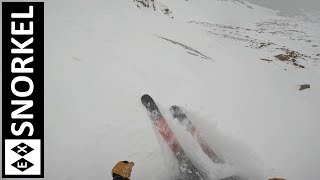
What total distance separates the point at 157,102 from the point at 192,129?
1245 mm

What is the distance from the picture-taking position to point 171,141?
19.4ft

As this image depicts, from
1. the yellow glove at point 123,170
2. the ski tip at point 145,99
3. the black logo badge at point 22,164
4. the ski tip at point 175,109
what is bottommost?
the black logo badge at point 22,164

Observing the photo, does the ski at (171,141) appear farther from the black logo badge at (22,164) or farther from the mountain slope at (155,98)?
the black logo badge at (22,164)

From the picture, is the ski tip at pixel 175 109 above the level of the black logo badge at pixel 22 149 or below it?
above

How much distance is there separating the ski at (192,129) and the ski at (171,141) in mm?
543

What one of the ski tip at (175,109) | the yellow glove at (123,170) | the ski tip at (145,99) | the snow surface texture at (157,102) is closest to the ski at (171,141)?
the ski tip at (145,99)

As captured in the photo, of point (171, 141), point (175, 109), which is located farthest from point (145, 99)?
point (171, 141)

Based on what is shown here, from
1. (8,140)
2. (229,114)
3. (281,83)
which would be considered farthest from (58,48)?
(281,83)

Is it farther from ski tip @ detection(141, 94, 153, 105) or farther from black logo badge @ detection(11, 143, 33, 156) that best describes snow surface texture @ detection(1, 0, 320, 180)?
black logo badge @ detection(11, 143, 33, 156)

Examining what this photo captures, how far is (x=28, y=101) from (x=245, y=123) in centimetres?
560

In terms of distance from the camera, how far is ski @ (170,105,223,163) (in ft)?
19.3

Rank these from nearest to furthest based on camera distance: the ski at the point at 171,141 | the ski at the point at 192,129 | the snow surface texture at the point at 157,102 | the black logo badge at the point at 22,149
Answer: the ski at the point at 171,141 → the black logo badge at the point at 22,149 → the snow surface texture at the point at 157,102 → the ski at the point at 192,129

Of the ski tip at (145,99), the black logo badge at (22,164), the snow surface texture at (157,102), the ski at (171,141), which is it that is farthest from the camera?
the ski tip at (145,99)

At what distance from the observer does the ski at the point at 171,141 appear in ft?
16.8
